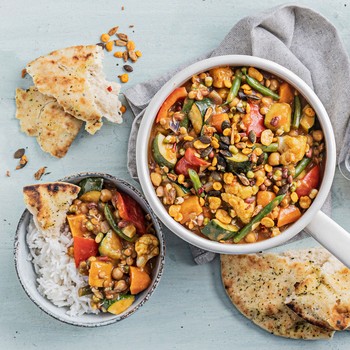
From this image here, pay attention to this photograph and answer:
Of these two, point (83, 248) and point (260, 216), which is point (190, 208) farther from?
point (83, 248)

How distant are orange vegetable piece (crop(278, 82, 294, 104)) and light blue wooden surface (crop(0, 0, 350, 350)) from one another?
796mm

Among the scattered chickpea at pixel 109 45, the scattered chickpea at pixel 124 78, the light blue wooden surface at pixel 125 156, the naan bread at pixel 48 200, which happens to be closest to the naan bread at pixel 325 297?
the light blue wooden surface at pixel 125 156

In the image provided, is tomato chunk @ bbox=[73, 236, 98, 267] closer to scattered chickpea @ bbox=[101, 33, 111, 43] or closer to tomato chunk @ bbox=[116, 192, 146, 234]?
tomato chunk @ bbox=[116, 192, 146, 234]

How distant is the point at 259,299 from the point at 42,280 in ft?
4.45

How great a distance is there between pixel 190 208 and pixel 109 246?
61cm

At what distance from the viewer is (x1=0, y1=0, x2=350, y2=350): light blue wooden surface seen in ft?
12.7

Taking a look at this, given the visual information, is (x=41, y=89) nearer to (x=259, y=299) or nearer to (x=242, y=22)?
(x=242, y=22)

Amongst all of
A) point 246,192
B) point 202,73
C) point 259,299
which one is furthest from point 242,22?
point 259,299

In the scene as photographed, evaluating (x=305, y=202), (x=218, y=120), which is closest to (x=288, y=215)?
(x=305, y=202)

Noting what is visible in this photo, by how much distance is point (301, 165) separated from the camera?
10.5ft

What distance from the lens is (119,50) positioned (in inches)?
153

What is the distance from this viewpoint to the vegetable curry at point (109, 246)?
349 centimetres

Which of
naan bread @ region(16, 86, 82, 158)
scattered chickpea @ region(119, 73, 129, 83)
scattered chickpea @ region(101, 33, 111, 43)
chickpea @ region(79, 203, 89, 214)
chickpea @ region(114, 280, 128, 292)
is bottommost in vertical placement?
chickpea @ region(114, 280, 128, 292)

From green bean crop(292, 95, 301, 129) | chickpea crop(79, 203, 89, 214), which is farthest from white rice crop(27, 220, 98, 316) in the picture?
green bean crop(292, 95, 301, 129)
